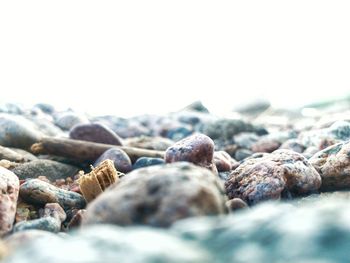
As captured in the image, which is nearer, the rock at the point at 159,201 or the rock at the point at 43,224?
the rock at the point at 159,201

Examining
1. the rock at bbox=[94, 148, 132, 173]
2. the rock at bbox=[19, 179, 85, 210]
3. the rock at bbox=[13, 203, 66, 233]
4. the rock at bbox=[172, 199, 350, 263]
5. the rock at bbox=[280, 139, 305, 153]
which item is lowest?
the rock at bbox=[280, 139, 305, 153]

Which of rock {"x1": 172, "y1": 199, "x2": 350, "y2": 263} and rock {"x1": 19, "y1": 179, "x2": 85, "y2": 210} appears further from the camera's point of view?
rock {"x1": 19, "y1": 179, "x2": 85, "y2": 210}

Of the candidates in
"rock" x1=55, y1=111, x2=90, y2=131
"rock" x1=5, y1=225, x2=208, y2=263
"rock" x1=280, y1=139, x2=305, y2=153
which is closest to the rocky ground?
"rock" x1=5, y1=225, x2=208, y2=263

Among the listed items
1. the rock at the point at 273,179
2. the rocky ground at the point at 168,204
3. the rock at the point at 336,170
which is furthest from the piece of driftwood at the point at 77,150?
the rock at the point at 336,170

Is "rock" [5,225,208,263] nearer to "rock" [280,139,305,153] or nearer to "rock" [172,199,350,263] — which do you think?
"rock" [172,199,350,263]

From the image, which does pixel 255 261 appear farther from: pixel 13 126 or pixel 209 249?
pixel 13 126

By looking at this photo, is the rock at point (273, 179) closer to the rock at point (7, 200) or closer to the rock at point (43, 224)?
the rock at point (43, 224)

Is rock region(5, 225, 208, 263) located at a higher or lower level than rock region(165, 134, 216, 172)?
higher
